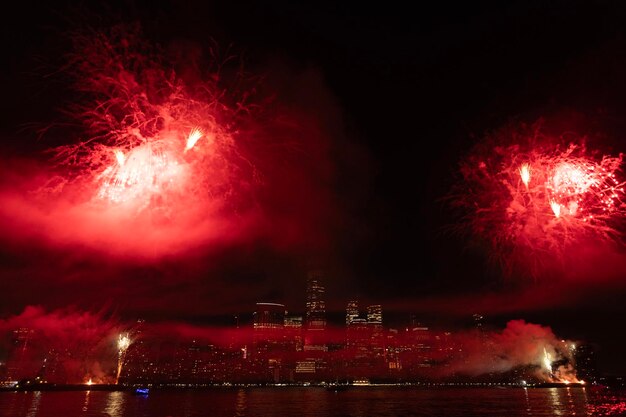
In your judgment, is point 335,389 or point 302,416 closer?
point 302,416

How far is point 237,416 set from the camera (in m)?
54.2

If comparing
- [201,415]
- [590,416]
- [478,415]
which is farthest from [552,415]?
[201,415]

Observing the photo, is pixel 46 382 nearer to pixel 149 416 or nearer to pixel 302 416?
pixel 149 416

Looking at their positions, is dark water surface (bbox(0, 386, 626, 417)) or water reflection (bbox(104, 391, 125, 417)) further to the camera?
water reflection (bbox(104, 391, 125, 417))

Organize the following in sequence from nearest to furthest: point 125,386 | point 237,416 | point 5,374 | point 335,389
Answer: point 237,416 < point 335,389 < point 5,374 < point 125,386

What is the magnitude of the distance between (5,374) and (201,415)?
16112 centimetres

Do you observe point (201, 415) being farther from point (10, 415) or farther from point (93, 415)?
point (10, 415)

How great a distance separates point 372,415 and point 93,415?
3555 cm

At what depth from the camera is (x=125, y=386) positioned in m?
188

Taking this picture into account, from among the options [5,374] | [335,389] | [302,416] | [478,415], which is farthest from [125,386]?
[478,415]

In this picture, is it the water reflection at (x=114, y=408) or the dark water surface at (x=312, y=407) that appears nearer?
the dark water surface at (x=312, y=407)

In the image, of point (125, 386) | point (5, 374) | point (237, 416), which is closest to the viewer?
point (237, 416)

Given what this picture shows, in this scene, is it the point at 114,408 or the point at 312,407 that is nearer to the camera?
the point at 114,408

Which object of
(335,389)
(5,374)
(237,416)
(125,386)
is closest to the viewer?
(237,416)
